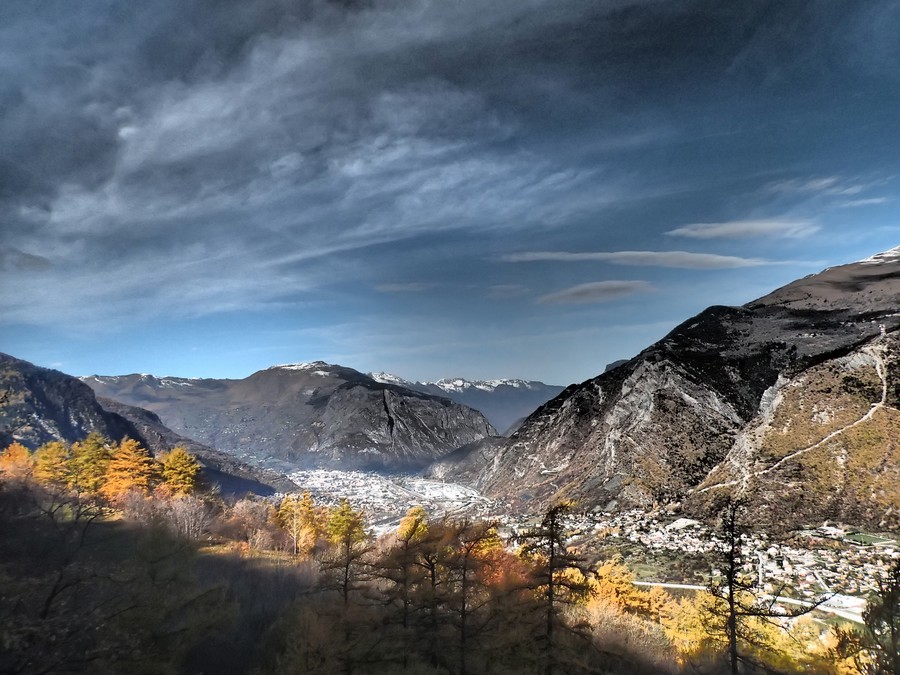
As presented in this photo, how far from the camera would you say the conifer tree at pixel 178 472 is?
72625 mm

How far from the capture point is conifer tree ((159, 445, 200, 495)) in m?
72.6

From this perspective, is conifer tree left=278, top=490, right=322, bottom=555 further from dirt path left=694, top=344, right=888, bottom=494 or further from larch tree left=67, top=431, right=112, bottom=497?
dirt path left=694, top=344, right=888, bottom=494

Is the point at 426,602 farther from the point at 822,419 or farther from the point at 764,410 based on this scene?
the point at 764,410

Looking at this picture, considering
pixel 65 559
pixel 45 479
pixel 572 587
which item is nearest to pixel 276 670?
pixel 572 587

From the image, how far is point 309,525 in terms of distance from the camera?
87.0m

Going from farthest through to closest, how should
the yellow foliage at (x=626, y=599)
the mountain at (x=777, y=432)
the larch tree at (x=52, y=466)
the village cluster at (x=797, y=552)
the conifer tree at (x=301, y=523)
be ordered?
the mountain at (x=777, y=432) < the village cluster at (x=797, y=552) < the conifer tree at (x=301, y=523) < the larch tree at (x=52, y=466) < the yellow foliage at (x=626, y=599)

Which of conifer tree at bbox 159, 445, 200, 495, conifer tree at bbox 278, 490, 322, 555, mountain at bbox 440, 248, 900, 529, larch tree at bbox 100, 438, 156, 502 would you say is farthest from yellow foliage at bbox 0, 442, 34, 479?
mountain at bbox 440, 248, 900, 529

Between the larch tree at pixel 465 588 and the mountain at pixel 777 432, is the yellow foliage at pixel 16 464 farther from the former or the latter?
the mountain at pixel 777 432

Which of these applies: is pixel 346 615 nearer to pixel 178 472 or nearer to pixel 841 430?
pixel 178 472

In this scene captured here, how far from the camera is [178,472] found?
244 feet

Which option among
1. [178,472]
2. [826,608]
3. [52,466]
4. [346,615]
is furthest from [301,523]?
Answer: [826,608]

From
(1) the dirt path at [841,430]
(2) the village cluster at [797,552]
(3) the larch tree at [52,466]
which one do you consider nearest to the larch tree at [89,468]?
(3) the larch tree at [52,466]

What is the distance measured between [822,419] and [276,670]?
156929mm

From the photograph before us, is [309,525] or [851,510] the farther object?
[851,510]
